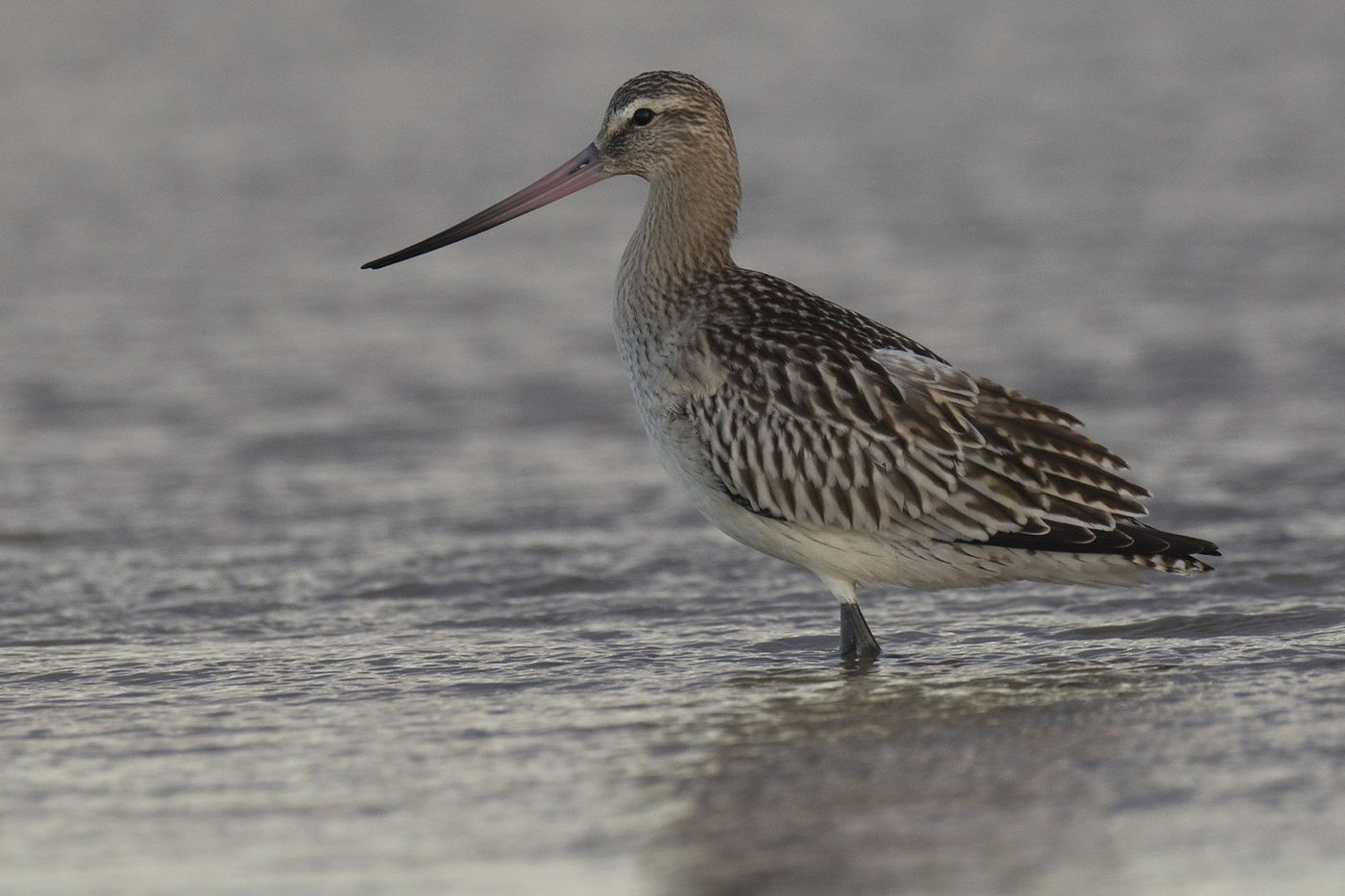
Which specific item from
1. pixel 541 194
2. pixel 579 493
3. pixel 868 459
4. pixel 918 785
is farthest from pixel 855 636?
pixel 579 493

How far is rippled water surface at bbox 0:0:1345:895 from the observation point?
582 centimetres

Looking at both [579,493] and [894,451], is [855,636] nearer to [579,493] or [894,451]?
[894,451]

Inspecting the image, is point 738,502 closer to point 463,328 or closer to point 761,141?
point 463,328

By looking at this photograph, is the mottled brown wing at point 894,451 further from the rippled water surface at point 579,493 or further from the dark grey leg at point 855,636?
the rippled water surface at point 579,493

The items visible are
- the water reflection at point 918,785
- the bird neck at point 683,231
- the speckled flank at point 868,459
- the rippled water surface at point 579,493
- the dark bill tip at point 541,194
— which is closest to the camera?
the water reflection at point 918,785

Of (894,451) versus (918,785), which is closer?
(918,785)

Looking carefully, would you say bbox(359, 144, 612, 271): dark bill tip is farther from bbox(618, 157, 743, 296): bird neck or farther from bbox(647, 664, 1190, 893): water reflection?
bbox(647, 664, 1190, 893): water reflection

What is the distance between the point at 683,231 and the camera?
27.7ft

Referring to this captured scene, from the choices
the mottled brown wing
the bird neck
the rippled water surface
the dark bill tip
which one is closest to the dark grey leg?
the rippled water surface

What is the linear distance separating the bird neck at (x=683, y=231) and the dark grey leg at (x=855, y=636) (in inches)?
61.6

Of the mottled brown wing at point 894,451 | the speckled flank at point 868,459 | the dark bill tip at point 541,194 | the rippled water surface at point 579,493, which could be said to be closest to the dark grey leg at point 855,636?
the speckled flank at point 868,459

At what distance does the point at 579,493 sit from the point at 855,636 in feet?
9.91

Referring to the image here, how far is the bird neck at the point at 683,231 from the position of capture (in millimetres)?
8320

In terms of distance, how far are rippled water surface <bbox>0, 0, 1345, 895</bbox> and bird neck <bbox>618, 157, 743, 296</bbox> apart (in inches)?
59.4
